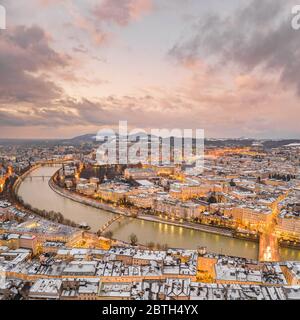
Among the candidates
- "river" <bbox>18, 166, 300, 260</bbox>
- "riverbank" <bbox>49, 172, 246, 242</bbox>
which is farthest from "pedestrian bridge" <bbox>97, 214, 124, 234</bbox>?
"riverbank" <bbox>49, 172, 246, 242</bbox>

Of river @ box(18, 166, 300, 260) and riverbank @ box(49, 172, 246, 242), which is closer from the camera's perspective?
river @ box(18, 166, 300, 260)

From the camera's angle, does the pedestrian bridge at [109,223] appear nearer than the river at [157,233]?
No

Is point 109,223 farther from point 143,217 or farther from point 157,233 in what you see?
point 157,233

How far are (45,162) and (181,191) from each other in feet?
36.0

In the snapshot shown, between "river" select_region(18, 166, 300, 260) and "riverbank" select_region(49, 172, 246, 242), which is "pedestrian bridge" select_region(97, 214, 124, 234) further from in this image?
"riverbank" select_region(49, 172, 246, 242)

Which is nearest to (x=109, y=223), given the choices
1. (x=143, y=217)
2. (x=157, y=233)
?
(x=143, y=217)

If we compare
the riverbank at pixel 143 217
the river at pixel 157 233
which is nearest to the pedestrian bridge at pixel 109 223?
the river at pixel 157 233

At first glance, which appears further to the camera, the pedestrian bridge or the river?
the pedestrian bridge

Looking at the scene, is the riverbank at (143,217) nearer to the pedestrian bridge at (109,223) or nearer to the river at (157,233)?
the river at (157,233)

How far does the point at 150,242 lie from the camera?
4.98 m

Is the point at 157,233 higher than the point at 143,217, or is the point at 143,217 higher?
the point at 143,217
